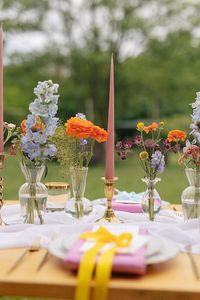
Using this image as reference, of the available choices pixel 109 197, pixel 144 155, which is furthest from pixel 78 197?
pixel 144 155

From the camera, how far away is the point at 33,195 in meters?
1.17

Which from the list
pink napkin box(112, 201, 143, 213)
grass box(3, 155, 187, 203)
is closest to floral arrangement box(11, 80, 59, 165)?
pink napkin box(112, 201, 143, 213)

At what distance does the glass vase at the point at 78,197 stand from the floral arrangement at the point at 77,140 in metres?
0.02

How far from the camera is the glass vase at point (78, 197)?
1.16m

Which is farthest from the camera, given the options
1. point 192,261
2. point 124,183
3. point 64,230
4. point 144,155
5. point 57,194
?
point 124,183

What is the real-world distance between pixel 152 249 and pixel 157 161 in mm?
343

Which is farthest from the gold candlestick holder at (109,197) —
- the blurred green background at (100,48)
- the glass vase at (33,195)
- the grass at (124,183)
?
the blurred green background at (100,48)

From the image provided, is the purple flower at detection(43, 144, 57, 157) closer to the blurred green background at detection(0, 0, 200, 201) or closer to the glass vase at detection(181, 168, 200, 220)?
the glass vase at detection(181, 168, 200, 220)

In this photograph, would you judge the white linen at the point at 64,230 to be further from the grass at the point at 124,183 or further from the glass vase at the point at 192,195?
the grass at the point at 124,183

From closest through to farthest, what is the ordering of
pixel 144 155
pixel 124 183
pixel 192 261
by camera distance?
pixel 192 261, pixel 144 155, pixel 124 183

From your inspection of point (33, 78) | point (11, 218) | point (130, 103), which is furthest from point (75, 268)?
point (130, 103)

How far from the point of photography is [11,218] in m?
1.32

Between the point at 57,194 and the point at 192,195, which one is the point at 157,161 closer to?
the point at 192,195

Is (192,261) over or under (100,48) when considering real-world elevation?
under
